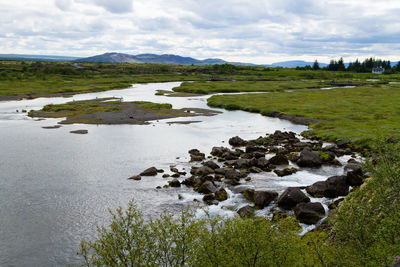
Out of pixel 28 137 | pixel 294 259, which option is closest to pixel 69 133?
pixel 28 137

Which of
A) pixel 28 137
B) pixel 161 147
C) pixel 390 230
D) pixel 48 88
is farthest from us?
pixel 48 88

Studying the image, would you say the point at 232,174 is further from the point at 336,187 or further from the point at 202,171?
the point at 336,187

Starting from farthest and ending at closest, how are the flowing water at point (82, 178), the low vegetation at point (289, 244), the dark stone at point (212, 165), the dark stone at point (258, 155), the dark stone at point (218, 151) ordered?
the dark stone at point (218, 151), the dark stone at point (258, 155), the dark stone at point (212, 165), the flowing water at point (82, 178), the low vegetation at point (289, 244)

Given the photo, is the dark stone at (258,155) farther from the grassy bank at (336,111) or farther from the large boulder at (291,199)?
the grassy bank at (336,111)

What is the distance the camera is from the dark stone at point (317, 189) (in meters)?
38.8

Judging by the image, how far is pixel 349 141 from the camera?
62312mm

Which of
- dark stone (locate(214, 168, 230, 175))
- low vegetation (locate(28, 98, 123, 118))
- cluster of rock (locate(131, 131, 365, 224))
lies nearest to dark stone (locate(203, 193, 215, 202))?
cluster of rock (locate(131, 131, 365, 224))

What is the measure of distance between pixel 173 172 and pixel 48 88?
14114 centimetres

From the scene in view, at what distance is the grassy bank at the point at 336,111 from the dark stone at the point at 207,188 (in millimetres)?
31861

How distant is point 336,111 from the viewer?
96812 mm

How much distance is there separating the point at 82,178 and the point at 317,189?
3210 centimetres

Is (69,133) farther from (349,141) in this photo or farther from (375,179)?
(375,179)

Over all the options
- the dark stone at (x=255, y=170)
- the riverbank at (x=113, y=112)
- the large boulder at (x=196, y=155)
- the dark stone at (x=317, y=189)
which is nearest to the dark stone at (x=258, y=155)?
the dark stone at (x=255, y=170)

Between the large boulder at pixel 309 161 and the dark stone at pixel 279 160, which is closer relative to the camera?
the large boulder at pixel 309 161
